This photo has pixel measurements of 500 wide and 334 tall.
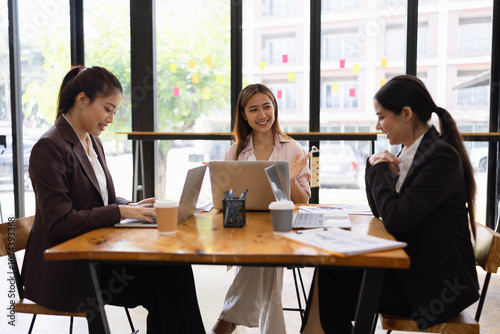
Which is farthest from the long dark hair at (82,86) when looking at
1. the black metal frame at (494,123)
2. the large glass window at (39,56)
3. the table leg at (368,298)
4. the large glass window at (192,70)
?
the black metal frame at (494,123)

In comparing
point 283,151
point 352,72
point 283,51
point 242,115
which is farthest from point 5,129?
point 352,72

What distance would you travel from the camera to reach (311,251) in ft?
3.75

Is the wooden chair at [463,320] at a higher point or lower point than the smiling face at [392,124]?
lower

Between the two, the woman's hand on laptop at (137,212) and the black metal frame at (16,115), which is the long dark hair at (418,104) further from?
the black metal frame at (16,115)

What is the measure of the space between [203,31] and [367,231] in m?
3.29

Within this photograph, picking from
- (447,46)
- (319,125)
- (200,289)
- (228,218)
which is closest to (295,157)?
(228,218)

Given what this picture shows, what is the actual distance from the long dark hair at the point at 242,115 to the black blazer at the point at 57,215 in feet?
3.55

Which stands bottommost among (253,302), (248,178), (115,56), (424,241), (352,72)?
(253,302)

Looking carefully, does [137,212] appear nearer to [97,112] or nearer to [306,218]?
[97,112]

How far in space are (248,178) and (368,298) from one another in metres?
0.71

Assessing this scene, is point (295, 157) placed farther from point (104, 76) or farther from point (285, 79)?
point (285, 79)

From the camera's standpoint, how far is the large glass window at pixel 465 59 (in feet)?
12.7

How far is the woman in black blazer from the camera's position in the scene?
137 centimetres

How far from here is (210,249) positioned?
3.91 ft
